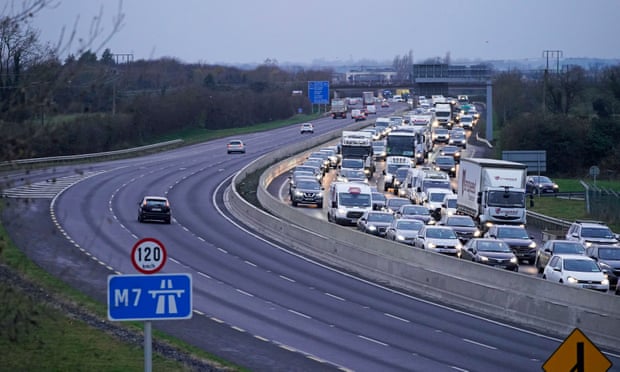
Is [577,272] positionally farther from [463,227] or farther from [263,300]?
[463,227]

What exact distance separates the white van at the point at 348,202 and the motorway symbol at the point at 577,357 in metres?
36.0

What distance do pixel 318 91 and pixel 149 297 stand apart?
117 meters

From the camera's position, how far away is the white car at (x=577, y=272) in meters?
28.2

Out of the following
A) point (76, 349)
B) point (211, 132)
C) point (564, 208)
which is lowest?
point (564, 208)

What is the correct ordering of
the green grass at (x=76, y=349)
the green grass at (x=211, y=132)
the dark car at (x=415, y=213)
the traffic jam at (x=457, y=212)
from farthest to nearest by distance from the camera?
the green grass at (x=211, y=132)
the dark car at (x=415, y=213)
the traffic jam at (x=457, y=212)
the green grass at (x=76, y=349)

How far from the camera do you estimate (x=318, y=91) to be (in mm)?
127125

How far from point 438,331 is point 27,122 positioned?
16138mm

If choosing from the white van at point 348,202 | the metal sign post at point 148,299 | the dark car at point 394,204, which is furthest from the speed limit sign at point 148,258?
the dark car at point 394,204

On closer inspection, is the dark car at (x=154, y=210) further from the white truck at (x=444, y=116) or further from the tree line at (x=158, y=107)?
the white truck at (x=444, y=116)

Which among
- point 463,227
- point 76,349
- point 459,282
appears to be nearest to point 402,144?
point 463,227

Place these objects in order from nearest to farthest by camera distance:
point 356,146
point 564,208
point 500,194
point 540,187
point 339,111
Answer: point 500,194 < point 564,208 < point 540,187 < point 356,146 < point 339,111

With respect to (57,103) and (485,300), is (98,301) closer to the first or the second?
(485,300)

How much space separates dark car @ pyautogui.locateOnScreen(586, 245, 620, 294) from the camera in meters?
30.8

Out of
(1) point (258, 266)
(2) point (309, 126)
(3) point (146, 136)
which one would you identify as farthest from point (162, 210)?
(2) point (309, 126)
